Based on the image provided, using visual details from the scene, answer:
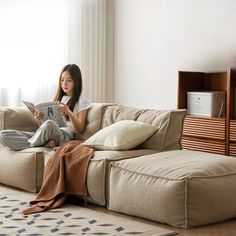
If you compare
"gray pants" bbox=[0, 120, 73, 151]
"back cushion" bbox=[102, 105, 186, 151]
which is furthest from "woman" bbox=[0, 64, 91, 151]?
"back cushion" bbox=[102, 105, 186, 151]

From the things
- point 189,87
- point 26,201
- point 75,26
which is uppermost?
point 75,26

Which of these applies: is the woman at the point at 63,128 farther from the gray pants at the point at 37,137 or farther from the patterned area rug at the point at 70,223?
the patterned area rug at the point at 70,223

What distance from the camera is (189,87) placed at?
5543 millimetres

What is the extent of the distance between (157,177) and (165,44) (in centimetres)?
292

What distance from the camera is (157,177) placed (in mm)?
3490

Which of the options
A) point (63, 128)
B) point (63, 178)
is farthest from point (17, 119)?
point (63, 178)

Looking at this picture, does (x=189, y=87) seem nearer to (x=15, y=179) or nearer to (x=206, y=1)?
(x=206, y=1)

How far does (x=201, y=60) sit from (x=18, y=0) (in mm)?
2125

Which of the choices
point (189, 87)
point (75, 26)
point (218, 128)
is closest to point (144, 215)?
point (218, 128)

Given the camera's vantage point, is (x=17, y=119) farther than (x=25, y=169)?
Yes

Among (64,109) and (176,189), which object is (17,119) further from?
(176,189)

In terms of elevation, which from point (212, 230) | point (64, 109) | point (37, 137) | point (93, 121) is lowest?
point (212, 230)

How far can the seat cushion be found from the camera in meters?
3.37

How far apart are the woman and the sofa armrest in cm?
20
